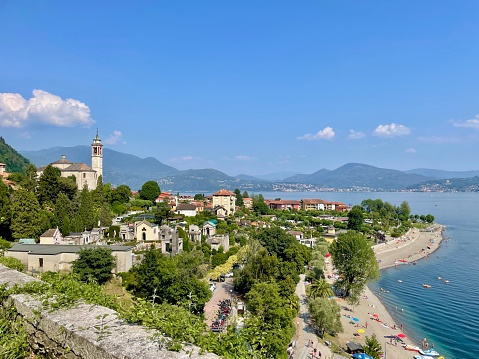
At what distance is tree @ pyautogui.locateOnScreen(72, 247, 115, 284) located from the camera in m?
A: 23.2

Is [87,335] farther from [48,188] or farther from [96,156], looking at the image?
[96,156]

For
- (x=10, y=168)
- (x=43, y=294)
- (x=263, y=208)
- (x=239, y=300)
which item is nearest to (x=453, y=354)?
(x=239, y=300)

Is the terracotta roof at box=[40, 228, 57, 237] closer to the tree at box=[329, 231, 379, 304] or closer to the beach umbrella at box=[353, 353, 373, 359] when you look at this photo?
the beach umbrella at box=[353, 353, 373, 359]

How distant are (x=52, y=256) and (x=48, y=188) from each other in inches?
571

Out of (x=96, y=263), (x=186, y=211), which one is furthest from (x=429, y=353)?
(x=186, y=211)

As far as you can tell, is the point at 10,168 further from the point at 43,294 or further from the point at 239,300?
the point at 43,294

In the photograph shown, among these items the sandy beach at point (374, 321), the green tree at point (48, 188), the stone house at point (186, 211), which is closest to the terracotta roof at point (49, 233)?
the green tree at point (48, 188)

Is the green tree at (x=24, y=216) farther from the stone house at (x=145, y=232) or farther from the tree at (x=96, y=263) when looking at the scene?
the stone house at (x=145, y=232)

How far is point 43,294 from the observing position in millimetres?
5207

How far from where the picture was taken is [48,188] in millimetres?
36219

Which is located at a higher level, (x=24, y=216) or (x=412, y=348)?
(x=24, y=216)

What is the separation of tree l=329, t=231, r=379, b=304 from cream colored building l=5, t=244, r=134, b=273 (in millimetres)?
21642

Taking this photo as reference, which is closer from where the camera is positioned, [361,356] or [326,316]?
[361,356]

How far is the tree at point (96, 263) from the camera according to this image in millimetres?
23234
